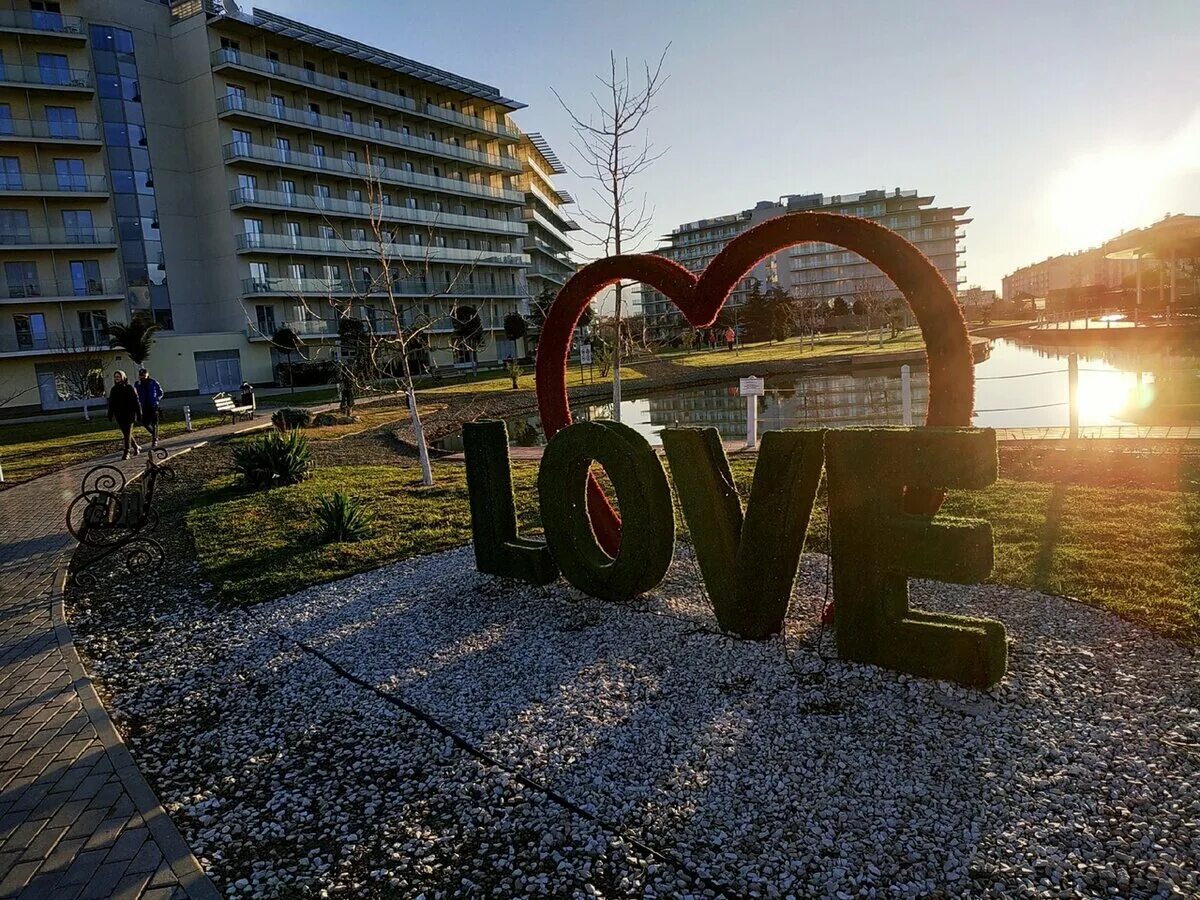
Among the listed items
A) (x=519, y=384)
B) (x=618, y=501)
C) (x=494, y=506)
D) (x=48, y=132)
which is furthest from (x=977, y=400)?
(x=48, y=132)

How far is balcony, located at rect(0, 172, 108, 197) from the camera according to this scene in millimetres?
37219

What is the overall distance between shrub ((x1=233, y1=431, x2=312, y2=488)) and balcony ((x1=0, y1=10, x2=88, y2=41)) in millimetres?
39072

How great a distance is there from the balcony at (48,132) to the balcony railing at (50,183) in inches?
66.0

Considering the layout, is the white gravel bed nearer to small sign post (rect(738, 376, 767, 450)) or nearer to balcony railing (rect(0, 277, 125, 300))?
small sign post (rect(738, 376, 767, 450))

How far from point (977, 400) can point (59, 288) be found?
142 ft

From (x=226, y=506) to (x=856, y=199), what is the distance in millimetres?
110877

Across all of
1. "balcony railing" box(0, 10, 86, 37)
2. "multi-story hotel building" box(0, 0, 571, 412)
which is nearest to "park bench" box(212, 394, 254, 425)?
"multi-story hotel building" box(0, 0, 571, 412)

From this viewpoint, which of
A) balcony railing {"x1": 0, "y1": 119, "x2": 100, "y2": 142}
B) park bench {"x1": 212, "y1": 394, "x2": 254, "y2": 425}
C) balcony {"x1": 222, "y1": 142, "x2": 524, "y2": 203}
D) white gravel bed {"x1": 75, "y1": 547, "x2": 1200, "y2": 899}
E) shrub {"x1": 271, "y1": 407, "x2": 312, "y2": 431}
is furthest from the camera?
balcony {"x1": 222, "y1": 142, "x2": 524, "y2": 203}

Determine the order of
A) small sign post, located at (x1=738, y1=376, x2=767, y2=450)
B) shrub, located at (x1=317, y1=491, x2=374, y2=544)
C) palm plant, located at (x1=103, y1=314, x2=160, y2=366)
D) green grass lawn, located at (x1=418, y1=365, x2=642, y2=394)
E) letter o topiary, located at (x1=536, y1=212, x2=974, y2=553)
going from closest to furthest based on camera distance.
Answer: letter o topiary, located at (x1=536, y1=212, x2=974, y2=553) → shrub, located at (x1=317, y1=491, x2=374, y2=544) → small sign post, located at (x1=738, y1=376, x2=767, y2=450) → green grass lawn, located at (x1=418, y1=365, x2=642, y2=394) → palm plant, located at (x1=103, y1=314, x2=160, y2=366)

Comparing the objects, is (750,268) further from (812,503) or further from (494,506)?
(494,506)

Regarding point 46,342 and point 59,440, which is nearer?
point 59,440

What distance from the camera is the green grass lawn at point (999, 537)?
20.1 feet

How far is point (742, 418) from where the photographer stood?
68.5ft

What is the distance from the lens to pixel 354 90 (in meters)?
49.9
